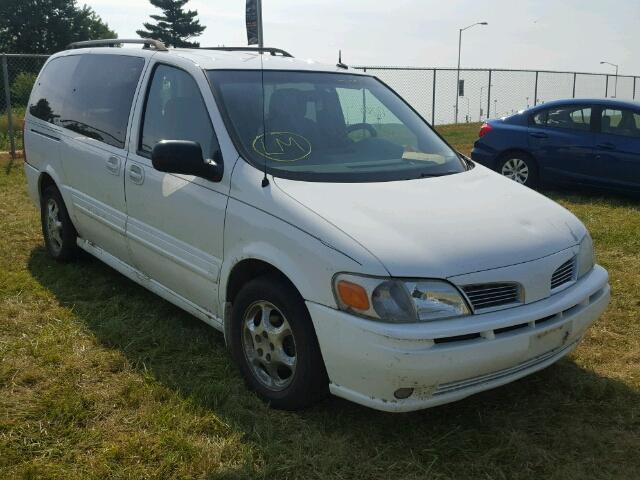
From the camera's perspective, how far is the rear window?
4559 mm

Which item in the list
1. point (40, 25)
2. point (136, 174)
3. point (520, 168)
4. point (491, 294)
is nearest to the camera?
point (491, 294)

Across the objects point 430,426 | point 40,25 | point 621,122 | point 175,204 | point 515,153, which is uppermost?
point 40,25

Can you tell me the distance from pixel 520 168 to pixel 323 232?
24.7 feet

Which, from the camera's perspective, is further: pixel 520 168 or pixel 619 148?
pixel 520 168

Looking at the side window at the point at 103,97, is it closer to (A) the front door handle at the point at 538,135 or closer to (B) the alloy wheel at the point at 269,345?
(B) the alloy wheel at the point at 269,345

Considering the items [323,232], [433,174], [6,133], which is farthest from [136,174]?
[6,133]

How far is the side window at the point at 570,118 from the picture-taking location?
30.6ft

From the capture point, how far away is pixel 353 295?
2.86 metres

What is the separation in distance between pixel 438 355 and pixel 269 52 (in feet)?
11.4

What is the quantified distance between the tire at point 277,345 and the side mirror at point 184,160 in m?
0.65

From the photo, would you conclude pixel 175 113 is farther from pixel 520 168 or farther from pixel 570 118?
pixel 570 118

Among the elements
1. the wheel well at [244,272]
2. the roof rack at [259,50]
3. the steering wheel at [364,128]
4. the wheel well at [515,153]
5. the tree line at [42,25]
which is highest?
the tree line at [42,25]

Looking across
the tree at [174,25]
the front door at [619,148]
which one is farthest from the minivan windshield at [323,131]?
the tree at [174,25]

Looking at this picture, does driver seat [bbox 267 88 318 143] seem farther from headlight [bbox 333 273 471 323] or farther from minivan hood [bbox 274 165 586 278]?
headlight [bbox 333 273 471 323]
